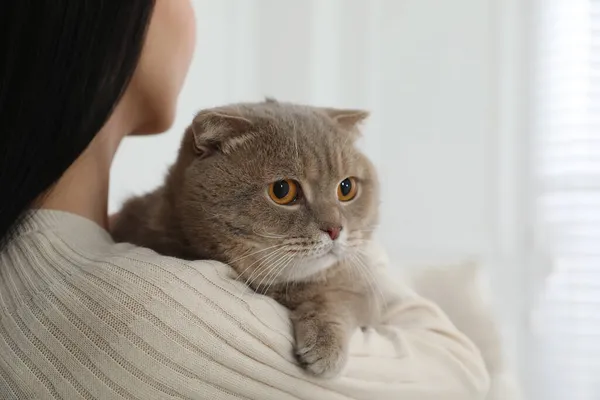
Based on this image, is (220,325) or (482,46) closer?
(220,325)

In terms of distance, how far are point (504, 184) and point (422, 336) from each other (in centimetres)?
134

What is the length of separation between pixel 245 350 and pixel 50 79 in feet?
1.54

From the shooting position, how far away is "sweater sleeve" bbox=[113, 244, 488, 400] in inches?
31.8

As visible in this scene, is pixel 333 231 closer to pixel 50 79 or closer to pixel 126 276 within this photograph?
pixel 126 276

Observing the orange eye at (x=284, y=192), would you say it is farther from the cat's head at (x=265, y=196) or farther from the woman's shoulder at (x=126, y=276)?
the woman's shoulder at (x=126, y=276)

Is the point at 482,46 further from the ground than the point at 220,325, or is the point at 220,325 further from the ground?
the point at 482,46

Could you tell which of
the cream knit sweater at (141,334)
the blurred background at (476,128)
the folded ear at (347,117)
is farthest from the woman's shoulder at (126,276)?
the blurred background at (476,128)

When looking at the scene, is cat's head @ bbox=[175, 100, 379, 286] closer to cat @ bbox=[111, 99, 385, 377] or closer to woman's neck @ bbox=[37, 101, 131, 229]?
cat @ bbox=[111, 99, 385, 377]

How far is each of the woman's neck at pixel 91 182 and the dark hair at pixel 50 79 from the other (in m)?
0.08

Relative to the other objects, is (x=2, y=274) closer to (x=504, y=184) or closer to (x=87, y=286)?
(x=87, y=286)

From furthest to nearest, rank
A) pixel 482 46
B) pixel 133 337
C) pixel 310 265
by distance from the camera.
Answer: pixel 482 46
pixel 310 265
pixel 133 337

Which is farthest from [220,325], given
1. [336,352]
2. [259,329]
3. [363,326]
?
[363,326]

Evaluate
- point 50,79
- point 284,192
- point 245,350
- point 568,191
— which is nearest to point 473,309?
point 284,192

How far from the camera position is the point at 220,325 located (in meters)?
0.82
